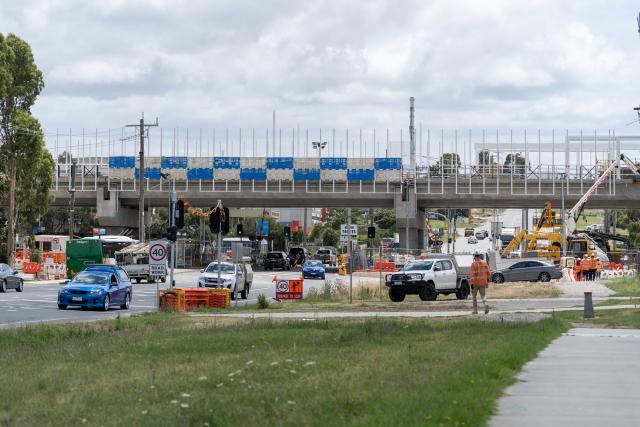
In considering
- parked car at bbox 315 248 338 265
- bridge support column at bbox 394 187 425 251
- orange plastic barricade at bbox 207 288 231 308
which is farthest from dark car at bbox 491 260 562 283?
parked car at bbox 315 248 338 265

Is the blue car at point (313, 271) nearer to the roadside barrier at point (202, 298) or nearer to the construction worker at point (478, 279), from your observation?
the roadside barrier at point (202, 298)

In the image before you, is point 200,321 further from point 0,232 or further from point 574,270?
point 0,232

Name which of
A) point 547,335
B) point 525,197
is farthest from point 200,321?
point 525,197

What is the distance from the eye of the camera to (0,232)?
84750mm

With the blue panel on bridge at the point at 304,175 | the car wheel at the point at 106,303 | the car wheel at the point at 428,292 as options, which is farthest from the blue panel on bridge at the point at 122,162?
the car wheel at the point at 106,303

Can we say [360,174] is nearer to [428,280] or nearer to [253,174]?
[253,174]

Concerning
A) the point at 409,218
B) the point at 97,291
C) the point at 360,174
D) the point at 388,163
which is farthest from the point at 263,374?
the point at 360,174

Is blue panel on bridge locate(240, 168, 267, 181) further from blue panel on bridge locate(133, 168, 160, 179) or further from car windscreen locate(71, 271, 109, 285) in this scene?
car windscreen locate(71, 271, 109, 285)

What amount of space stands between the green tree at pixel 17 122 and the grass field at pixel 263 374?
47103 mm

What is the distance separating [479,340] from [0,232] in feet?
232

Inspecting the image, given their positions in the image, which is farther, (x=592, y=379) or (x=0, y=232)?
(x=0, y=232)

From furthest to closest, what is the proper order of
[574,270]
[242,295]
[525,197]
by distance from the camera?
[525,197] < [574,270] < [242,295]

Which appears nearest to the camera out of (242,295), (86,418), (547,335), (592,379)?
(86,418)

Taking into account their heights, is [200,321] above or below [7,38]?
below
